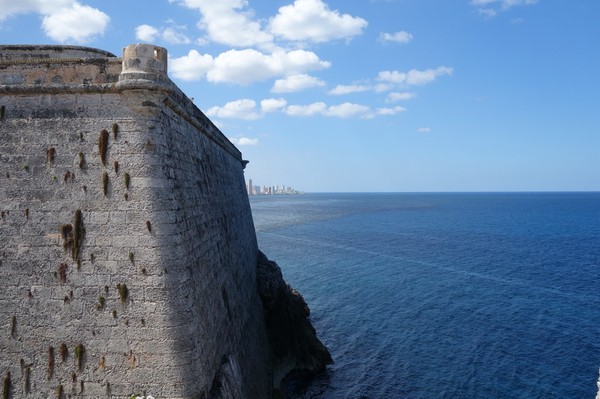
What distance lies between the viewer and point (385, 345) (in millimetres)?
26125

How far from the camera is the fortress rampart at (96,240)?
8.17 m

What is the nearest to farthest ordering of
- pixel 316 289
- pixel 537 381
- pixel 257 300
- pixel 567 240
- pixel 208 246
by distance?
pixel 208 246, pixel 257 300, pixel 537 381, pixel 316 289, pixel 567 240

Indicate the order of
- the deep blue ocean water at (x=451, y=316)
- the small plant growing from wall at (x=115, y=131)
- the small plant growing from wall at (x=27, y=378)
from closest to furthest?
the small plant growing from wall at (x=27, y=378), the small plant growing from wall at (x=115, y=131), the deep blue ocean water at (x=451, y=316)

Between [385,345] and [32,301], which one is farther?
[385,345]

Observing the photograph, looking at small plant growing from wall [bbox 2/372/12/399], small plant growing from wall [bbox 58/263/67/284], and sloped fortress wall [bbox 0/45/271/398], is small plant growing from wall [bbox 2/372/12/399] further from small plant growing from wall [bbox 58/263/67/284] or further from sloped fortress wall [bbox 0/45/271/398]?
small plant growing from wall [bbox 58/263/67/284]

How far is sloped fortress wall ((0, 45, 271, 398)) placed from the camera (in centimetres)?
817

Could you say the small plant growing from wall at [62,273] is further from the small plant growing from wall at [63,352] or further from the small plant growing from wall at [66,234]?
the small plant growing from wall at [63,352]

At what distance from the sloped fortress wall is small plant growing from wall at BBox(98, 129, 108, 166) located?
21 mm

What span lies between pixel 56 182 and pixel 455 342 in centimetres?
2488

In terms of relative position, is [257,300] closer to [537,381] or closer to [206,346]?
[206,346]

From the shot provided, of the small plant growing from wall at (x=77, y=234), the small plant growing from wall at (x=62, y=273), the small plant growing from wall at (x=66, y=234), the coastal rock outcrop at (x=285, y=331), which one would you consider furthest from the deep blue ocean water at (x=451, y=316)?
the small plant growing from wall at (x=66, y=234)

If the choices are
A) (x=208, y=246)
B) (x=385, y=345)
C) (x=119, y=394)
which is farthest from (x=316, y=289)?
(x=119, y=394)

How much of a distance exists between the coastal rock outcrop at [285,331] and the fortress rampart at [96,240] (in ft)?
38.7

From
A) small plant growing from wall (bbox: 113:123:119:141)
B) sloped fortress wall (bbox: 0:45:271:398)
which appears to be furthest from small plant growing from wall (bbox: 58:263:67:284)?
small plant growing from wall (bbox: 113:123:119:141)
